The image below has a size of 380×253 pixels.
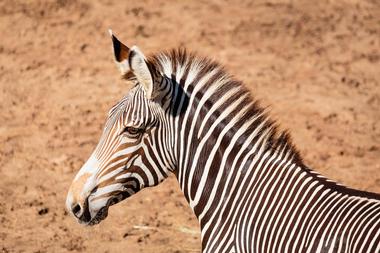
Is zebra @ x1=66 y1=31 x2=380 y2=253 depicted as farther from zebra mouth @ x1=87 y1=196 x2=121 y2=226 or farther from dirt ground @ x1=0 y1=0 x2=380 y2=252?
dirt ground @ x1=0 y1=0 x2=380 y2=252

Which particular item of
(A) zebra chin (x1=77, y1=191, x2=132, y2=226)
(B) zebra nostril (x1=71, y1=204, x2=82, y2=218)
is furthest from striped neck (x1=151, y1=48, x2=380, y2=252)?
(B) zebra nostril (x1=71, y1=204, x2=82, y2=218)

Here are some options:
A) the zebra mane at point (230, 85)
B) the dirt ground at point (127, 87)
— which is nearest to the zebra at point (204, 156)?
the zebra mane at point (230, 85)

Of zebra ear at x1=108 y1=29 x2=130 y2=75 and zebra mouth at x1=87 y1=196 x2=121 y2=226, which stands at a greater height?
zebra ear at x1=108 y1=29 x2=130 y2=75

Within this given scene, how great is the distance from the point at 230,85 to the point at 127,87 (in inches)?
252

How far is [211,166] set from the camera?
6.07 m

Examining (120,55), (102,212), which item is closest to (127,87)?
(120,55)

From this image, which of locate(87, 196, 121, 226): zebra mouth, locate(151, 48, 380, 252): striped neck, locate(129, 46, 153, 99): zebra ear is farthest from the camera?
locate(87, 196, 121, 226): zebra mouth

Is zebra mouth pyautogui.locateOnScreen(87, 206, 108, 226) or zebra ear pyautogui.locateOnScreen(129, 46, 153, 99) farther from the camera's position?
zebra mouth pyautogui.locateOnScreen(87, 206, 108, 226)

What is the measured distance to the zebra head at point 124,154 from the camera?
593cm

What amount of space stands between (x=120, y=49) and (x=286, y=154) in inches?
59.9

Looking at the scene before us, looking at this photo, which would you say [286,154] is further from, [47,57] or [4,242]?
[47,57]

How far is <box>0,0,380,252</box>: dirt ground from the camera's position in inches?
368

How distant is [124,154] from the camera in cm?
595

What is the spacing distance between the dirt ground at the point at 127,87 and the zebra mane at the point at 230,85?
3.22 metres
